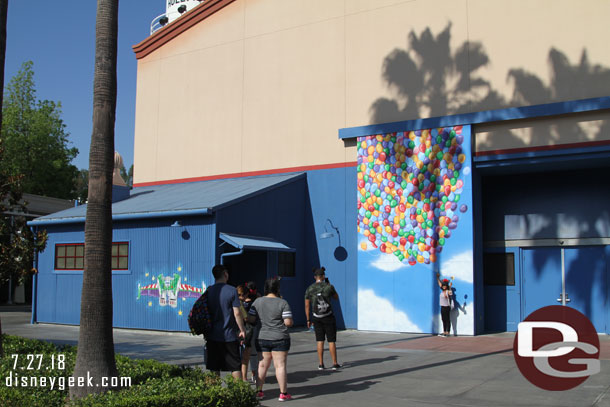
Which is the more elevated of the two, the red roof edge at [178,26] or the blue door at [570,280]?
the red roof edge at [178,26]

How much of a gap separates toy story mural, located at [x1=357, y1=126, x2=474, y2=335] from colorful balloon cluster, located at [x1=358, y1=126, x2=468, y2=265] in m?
0.03

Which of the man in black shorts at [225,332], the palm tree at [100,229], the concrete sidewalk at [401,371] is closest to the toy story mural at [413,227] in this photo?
the concrete sidewalk at [401,371]

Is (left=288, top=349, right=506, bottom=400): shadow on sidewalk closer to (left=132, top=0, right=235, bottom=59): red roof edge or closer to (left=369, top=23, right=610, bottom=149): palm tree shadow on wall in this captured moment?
(left=369, top=23, right=610, bottom=149): palm tree shadow on wall

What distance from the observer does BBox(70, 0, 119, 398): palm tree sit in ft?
23.2

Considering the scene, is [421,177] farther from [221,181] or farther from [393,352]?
[221,181]

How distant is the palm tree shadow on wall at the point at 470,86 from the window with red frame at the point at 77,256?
348 inches

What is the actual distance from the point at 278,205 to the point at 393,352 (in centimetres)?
691

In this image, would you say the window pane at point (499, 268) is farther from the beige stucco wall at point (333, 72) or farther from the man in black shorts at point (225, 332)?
the man in black shorts at point (225, 332)

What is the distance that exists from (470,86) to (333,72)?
4.69 metres

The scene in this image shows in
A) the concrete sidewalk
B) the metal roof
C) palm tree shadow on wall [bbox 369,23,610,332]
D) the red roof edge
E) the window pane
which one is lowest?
the concrete sidewalk

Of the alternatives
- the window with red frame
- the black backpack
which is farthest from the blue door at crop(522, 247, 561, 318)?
the black backpack

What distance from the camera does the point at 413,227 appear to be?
688 inches

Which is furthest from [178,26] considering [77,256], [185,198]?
[77,256]

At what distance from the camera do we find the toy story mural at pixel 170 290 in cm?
1677
